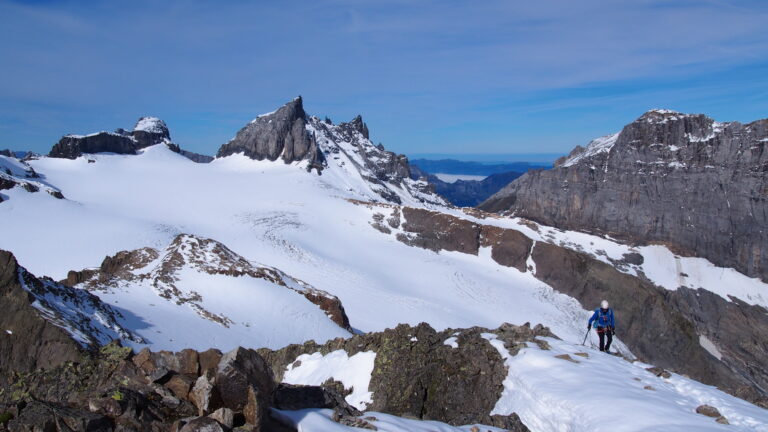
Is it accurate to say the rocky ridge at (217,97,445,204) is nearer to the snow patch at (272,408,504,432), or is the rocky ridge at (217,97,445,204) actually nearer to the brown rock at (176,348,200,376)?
the brown rock at (176,348,200,376)

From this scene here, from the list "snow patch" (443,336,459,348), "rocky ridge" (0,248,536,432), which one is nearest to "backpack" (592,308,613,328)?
"rocky ridge" (0,248,536,432)

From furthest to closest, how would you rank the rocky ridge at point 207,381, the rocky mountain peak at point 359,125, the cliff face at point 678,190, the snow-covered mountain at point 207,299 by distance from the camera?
the rocky mountain peak at point 359,125 → the cliff face at point 678,190 → the snow-covered mountain at point 207,299 → the rocky ridge at point 207,381

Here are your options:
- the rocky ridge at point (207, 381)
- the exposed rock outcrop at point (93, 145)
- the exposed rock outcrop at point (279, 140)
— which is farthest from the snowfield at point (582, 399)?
the exposed rock outcrop at point (93, 145)

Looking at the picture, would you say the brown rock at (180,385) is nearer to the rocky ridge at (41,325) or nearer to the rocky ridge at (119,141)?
the rocky ridge at (41,325)

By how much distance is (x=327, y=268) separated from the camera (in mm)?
51750

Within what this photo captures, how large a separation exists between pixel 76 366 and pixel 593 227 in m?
94.7

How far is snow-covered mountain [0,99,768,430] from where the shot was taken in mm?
27297

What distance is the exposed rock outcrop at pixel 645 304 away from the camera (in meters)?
54.2

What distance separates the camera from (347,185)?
102 m

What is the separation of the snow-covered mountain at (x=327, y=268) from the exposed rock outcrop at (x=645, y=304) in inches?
7.8

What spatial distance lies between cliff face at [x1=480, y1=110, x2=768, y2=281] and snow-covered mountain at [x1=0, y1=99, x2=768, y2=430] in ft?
19.2

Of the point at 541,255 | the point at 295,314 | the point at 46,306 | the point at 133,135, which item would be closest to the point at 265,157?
the point at 133,135

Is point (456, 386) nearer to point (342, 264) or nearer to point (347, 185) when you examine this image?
point (342, 264)

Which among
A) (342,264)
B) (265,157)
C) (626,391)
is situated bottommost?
(342,264)
